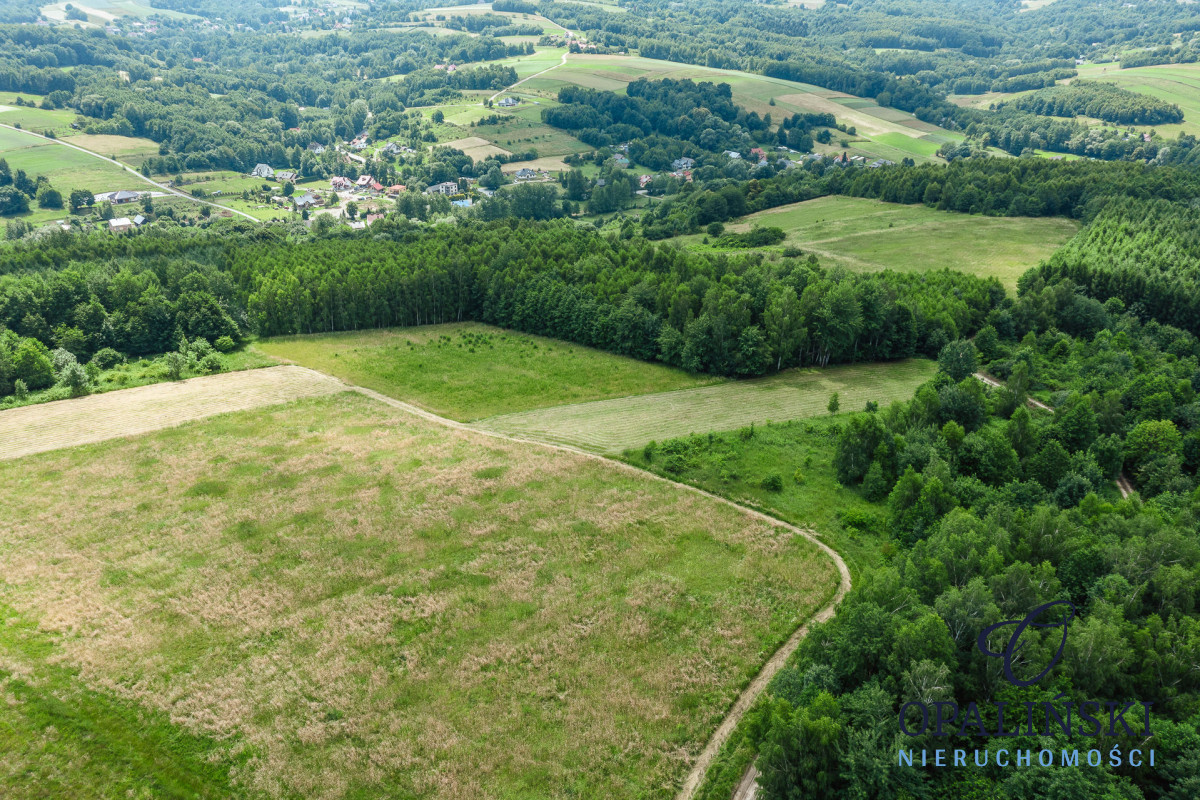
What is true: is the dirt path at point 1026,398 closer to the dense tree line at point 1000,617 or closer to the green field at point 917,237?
the dense tree line at point 1000,617

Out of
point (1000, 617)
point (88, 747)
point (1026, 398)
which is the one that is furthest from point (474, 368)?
point (1000, 617)

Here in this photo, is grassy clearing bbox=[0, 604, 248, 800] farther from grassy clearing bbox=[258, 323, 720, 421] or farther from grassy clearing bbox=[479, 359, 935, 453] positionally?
grassy clearing bbox=[258, 323, 720, 421]

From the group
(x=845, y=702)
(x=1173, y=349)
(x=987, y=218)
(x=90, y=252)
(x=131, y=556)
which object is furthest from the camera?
(x=987, y=218)

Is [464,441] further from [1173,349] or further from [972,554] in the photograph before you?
[1173,349]

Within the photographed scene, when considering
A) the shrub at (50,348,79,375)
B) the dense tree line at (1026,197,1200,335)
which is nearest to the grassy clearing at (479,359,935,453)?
the dense tree line at (1026,197,1200,335)

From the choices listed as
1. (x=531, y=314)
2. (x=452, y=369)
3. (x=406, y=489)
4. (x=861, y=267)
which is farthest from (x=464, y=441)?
(x=861, y=267)

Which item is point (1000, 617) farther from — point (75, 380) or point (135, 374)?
point (135, 374)

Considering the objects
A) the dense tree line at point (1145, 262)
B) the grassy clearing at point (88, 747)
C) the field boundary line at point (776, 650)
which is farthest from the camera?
the dense tree line at point (1145, 262)

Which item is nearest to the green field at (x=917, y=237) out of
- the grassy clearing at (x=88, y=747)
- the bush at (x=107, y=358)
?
the bush at (x=107, y=358)

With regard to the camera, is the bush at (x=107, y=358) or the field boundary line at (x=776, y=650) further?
the bush at (x=107, y=358)
